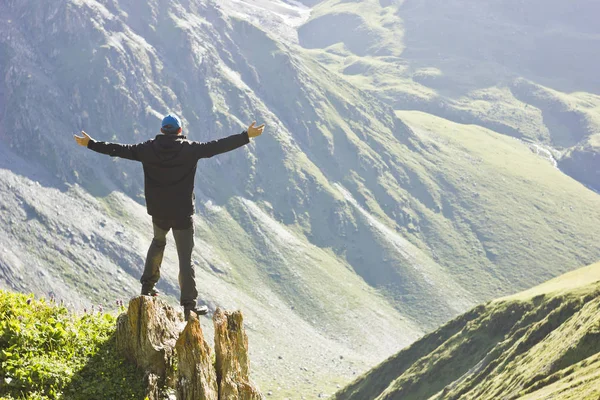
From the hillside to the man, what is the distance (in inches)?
1236

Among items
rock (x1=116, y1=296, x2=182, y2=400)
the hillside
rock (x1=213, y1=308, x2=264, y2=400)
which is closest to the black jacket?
rock (x1=116, y1=296, x2=182, y2=400)

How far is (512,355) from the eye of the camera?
254 ft

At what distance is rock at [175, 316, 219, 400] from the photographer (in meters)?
13.0

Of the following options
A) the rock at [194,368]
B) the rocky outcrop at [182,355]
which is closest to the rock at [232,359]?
the rocky outcrop at [182,355]

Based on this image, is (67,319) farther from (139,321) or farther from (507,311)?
(507,311)

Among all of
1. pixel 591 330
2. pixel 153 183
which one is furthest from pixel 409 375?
pixel 153 183

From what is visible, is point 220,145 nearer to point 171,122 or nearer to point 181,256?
point 171,122

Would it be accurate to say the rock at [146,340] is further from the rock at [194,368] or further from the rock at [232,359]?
the rock at [232,359]

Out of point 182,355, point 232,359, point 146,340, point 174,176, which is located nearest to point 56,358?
point 146,340

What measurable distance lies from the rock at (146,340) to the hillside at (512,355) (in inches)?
1288

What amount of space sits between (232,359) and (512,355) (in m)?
70.4

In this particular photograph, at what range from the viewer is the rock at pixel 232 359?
14055 mm

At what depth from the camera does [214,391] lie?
13.5 m

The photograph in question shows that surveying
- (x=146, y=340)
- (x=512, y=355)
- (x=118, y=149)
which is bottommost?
(x=512, y=355)
